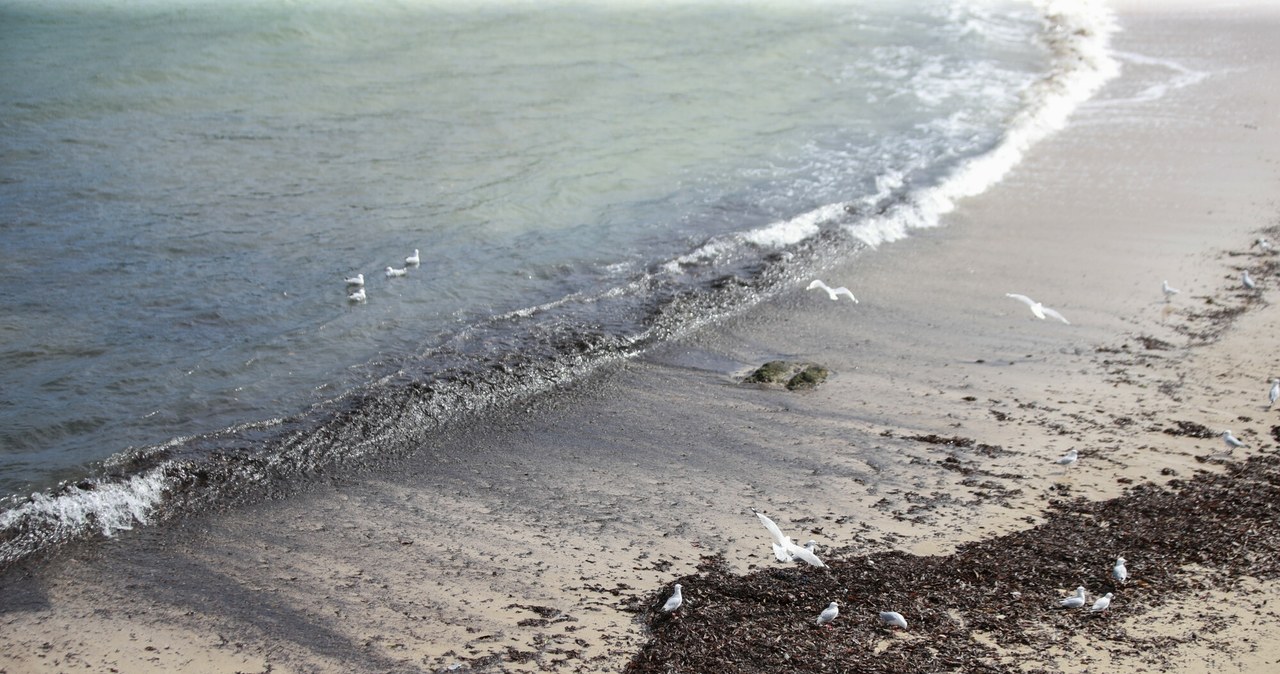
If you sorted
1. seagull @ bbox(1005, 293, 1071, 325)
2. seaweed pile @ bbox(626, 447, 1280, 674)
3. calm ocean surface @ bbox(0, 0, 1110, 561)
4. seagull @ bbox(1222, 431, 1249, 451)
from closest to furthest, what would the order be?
seaweed pile @ bbox(626, 447, 1280, 674) → seagull @ bbox(1222, 431, 1249, 451) → calm ocean surface @ bbox(0, 0, 1110, 561) → seagull @ bbox(1005, 293, 1071, 325)

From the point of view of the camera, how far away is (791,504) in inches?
227

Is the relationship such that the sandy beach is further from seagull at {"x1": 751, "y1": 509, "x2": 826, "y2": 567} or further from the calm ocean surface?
the calm ocean surface

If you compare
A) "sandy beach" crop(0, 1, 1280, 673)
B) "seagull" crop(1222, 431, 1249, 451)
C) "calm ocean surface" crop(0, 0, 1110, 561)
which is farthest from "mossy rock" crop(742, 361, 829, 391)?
"seagull" crop(1222, 431, 1249, 451)

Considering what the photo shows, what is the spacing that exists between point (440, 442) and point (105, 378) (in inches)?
97.8

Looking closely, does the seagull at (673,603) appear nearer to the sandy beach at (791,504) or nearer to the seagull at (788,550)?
the sandy beach at (791,504)

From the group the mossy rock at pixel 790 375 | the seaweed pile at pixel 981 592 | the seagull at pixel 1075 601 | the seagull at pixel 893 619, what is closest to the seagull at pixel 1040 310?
the mossy rock at pixel 790 375

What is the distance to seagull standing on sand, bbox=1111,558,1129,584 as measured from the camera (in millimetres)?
4918

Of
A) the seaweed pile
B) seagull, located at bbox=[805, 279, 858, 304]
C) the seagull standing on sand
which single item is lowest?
the seaweed pile

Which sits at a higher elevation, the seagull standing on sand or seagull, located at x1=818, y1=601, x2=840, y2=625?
the seagull standing on sand

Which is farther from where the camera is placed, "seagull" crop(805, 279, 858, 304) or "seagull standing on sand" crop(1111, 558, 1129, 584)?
"seagull" crop(805, 279, 858, 304)

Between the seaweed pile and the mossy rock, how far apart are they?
200 centimetres

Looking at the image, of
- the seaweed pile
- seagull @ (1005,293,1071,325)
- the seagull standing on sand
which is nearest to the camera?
the seaweed pile

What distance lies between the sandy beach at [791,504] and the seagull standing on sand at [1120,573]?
0.08 m

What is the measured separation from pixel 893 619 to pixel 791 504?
1191 mm
